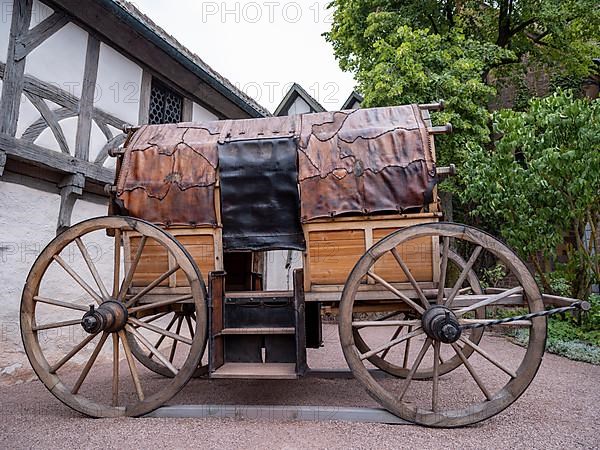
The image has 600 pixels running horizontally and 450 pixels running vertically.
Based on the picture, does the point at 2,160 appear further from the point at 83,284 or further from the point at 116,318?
the point at 116,318

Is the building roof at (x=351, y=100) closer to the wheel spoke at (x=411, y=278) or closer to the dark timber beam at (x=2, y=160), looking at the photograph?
the dark timber beam at (x=2, y=160)

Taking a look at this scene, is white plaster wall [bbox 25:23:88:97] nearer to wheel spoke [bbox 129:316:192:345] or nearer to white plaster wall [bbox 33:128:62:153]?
white plaster wall [bbox 33:128:62:153]

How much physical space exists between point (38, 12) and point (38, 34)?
285 millimetres

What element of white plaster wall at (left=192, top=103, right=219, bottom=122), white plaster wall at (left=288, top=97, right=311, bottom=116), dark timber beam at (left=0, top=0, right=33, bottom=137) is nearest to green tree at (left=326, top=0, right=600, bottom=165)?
white plaster wall at (left=288, top=97, right=311, bottom=116)

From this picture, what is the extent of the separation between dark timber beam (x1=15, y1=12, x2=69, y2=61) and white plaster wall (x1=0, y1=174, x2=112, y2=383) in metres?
1.39

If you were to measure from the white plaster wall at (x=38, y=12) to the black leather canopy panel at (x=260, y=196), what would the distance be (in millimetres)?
3329

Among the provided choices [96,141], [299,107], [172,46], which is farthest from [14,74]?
[299,107]

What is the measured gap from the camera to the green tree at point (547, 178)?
5629 millimetres

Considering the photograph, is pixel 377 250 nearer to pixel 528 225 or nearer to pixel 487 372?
pixel 487 372

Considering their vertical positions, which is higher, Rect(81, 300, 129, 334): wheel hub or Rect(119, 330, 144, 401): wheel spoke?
Rect(81, 300, 129, 334): wheel hub

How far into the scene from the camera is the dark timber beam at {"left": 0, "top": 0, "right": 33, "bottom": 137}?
4645mm

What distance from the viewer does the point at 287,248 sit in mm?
3447

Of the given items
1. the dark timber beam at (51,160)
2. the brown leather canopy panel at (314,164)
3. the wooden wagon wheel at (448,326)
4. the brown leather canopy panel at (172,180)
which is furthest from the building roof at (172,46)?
the wooden wagon wheel at (448,326)

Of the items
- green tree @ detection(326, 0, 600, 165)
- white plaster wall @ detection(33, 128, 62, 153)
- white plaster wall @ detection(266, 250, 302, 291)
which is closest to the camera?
white plaster wall @ detection(33, 128, 62, 153)
